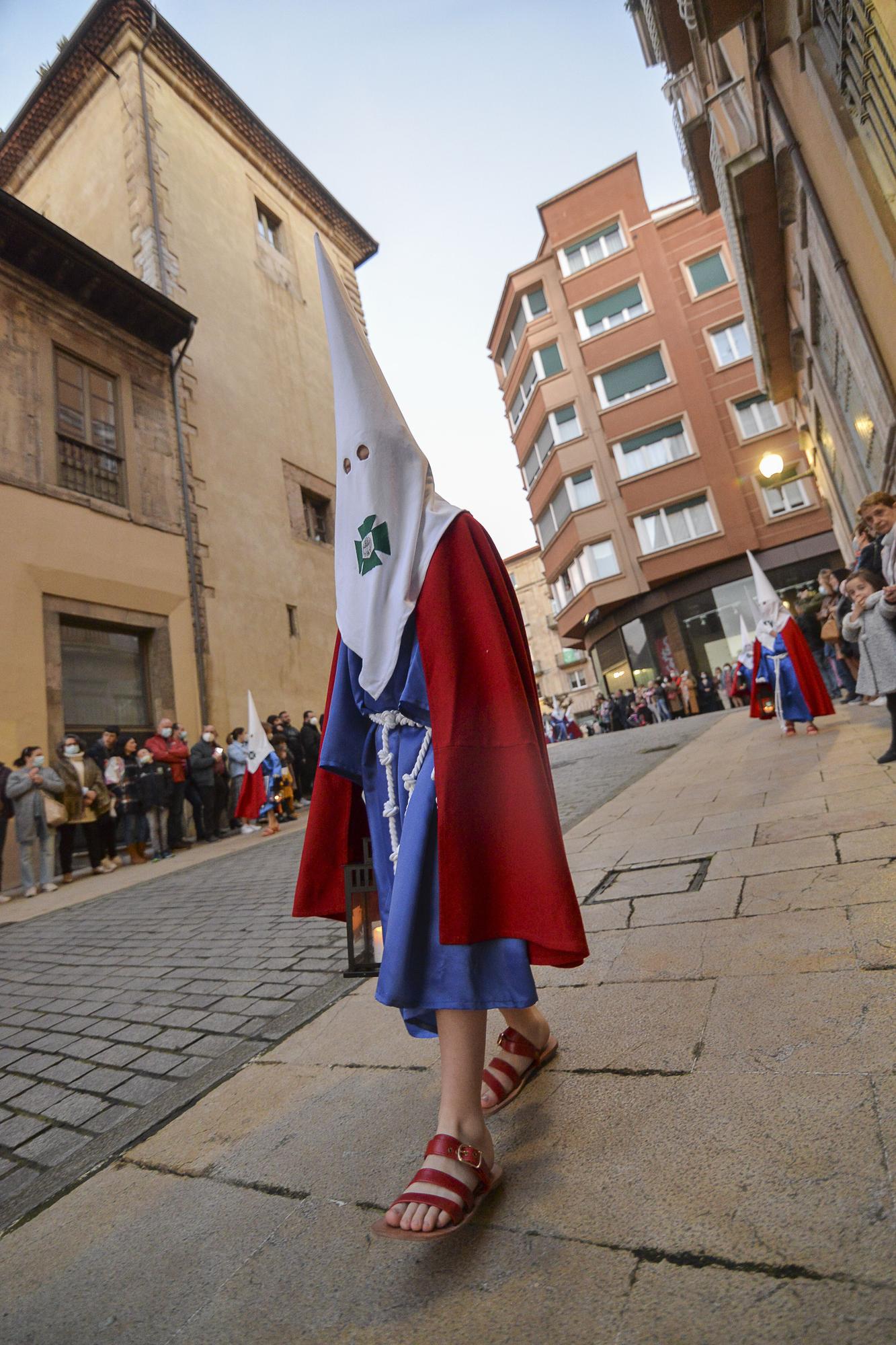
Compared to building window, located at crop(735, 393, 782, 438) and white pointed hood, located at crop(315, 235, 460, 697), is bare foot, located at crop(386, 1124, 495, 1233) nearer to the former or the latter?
white pointed hood, located at crop(315, 235, 460, 697)

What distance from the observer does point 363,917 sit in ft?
6.30

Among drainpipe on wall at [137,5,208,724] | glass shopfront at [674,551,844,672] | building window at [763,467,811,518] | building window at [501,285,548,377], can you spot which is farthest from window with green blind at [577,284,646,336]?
drainpipe on wall at [137,5,208,724]

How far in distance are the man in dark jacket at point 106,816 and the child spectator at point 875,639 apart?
8.56 meters

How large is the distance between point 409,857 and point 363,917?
18.6 inches

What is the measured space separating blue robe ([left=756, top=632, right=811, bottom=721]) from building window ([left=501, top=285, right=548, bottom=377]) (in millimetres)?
22027

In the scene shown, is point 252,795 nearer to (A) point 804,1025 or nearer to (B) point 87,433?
(B) point 87,433

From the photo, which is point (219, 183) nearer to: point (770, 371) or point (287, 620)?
point (287, 620)

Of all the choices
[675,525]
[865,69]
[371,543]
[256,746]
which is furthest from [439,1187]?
[675,525]

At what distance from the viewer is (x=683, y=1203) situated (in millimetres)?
1220

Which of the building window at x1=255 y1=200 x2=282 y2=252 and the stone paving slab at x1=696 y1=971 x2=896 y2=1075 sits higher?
the building window at x1=255 y1=200 x2=282 y2=252

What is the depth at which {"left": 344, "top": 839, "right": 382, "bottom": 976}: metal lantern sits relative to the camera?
1852 mm

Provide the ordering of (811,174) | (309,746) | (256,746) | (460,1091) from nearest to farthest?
(460,1091) < (811,174) < (256,746) < (309,746)

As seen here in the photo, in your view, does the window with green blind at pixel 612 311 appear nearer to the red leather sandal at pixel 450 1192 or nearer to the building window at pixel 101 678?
the building window at pixel 101 678

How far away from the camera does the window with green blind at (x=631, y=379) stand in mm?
23766
